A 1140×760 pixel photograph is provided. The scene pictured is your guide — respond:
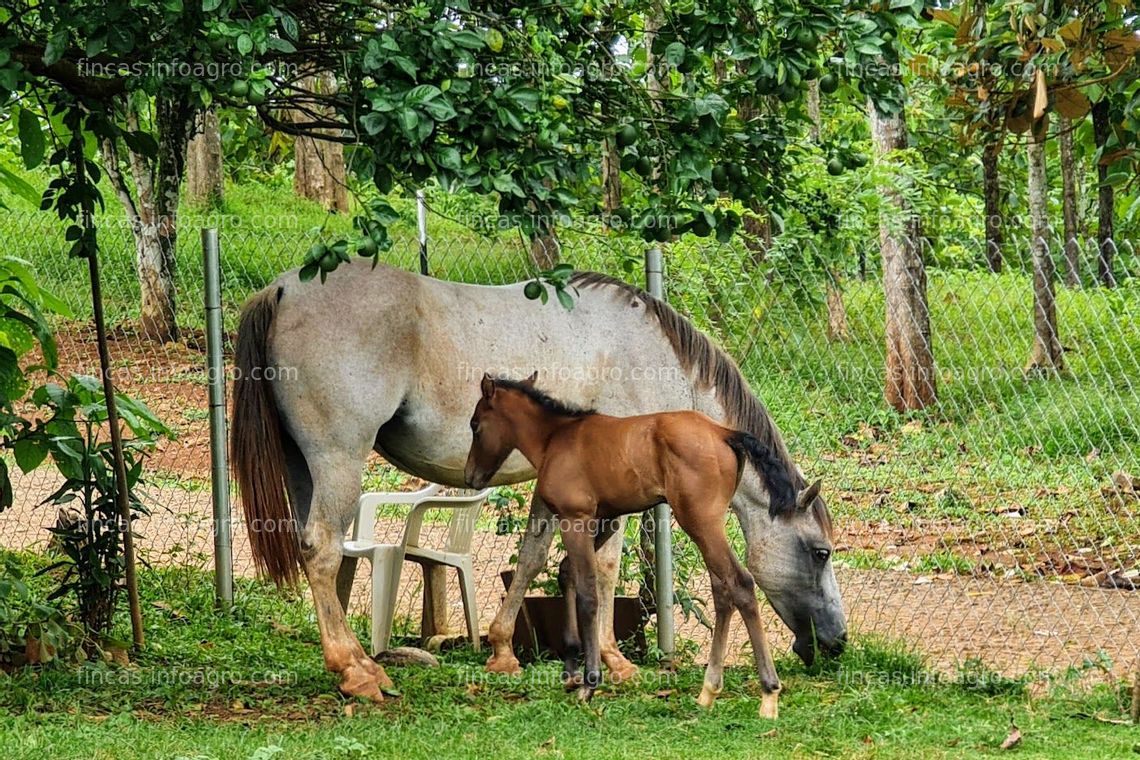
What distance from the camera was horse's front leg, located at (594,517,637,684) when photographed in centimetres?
644

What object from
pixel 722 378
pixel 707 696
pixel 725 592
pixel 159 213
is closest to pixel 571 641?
pixel 707 696

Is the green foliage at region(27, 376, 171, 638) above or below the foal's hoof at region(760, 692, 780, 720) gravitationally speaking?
above

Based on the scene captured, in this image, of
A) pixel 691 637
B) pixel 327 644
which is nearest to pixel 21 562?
pixel 327 644

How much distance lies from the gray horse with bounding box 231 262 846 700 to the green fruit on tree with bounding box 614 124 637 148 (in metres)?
1.66

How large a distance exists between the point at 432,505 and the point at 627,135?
2.57 metres

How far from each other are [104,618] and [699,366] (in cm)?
309

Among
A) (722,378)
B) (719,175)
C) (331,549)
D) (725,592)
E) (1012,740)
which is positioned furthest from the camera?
(722,378)

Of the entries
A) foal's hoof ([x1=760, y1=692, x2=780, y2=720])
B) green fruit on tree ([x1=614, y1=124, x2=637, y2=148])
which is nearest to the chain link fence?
green fruit on tree ([x1=614, y1=124, x2=637, y2=148])

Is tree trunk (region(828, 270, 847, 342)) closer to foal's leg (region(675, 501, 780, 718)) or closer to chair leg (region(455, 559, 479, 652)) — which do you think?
foal's leg (region(675, 501, 780, 718))

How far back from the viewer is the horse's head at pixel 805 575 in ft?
20.7

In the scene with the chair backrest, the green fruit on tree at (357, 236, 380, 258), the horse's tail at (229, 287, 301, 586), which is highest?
the green fruit on tree at (357, 236, 380, 258)

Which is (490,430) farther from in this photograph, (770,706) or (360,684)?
(770,706)

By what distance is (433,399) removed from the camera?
20.5 feet

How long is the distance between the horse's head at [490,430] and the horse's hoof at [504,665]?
3.12 feet
